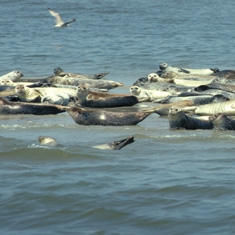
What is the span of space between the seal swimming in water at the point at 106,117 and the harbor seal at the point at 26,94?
5.55ft

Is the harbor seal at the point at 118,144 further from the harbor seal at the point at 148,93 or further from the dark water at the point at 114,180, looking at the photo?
the harbor seal at the point at 148,93

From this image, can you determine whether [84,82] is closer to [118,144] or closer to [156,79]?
[156,79]

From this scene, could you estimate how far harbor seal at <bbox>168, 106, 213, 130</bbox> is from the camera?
28.8ft

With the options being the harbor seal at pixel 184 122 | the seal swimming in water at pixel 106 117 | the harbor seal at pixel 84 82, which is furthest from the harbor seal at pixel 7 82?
the harbor seal at pixel 184 122

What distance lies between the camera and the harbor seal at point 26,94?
36.2 ft

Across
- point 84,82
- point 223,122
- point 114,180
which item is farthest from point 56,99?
point 114,180

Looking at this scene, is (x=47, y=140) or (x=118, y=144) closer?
(x=118, y=144)

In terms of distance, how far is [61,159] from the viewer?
24.4ft

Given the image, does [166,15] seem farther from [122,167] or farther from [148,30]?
[122,167]

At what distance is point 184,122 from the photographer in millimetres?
8836

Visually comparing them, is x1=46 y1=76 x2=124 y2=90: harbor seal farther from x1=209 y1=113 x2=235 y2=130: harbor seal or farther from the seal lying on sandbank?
the seal lying on sandbank

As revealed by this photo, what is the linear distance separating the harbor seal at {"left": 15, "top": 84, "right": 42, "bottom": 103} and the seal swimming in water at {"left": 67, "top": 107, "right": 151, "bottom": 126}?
1.69 m

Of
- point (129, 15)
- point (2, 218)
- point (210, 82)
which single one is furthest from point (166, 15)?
point (2, 218)

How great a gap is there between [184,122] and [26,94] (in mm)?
3056
